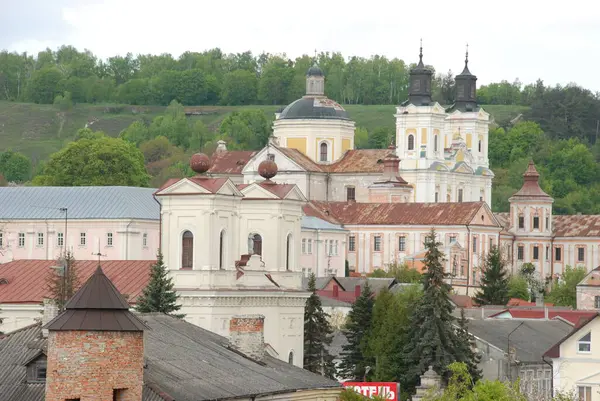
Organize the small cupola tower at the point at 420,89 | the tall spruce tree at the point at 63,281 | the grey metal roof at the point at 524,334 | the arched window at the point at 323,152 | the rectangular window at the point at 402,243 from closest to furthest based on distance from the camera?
the tall spruce tree at the point at 63,281 < the grey metal roof at the point at 524,334 < the rectangular window at the point at 402,243 < the arched window at the point at 323,152 < the small cupola tower at the point at 420,89

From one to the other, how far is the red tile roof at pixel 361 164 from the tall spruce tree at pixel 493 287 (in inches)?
1048

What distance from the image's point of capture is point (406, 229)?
442ft

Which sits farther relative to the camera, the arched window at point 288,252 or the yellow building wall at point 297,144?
the yellow building wall at point 297,144

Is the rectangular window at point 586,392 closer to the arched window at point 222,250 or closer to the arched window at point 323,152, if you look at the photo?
the arched window at point 222,250

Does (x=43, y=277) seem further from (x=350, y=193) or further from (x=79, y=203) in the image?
(x=350, y=193)

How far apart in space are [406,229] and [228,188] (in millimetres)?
62782

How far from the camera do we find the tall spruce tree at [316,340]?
238 feet

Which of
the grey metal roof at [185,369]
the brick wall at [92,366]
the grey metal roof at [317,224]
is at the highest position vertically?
the brick wall at [92,366]

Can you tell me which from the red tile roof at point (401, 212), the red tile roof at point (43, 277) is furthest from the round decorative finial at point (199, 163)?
the red tile roof at point (401, 212)

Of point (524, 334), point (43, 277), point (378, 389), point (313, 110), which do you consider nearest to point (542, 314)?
point (524, 334)

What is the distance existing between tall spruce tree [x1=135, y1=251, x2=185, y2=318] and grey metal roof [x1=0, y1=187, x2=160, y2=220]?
4236cm

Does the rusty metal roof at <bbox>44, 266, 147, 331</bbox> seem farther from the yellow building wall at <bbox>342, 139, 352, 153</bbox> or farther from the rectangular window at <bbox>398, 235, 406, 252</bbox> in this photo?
the yellow building wall at <bbox>342, 139, 352, 153</bbox>

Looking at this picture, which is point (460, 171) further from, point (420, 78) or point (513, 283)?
point (513, 283)

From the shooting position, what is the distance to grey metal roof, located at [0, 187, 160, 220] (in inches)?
4299
